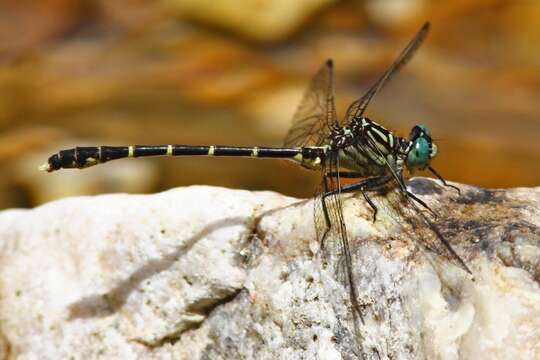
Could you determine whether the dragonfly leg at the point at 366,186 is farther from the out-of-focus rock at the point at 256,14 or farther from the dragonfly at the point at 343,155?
the out-of-focus rock at the point at 256,14

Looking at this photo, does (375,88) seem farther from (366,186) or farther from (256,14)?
(256,14)

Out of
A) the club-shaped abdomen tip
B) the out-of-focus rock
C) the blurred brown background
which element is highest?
the out-of-focus rock

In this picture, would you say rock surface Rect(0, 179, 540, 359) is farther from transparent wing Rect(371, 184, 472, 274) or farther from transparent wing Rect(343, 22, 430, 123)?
transparent wing Rect(343, 22, 430, 123)

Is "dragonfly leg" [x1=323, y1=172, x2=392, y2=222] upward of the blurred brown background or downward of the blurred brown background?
downward

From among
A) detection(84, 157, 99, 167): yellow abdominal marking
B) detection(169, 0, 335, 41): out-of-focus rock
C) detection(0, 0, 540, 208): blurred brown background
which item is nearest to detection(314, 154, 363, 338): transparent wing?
detection(84, 157, 99, 167): yellow abdominal marking

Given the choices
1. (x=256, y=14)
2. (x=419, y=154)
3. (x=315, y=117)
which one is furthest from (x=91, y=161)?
(x=256, y=14)

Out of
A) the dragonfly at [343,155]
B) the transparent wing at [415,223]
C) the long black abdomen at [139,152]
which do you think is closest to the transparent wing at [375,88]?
the dragonfly at [343,155]

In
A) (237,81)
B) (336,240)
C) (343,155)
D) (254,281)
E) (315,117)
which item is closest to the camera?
(336,240)
